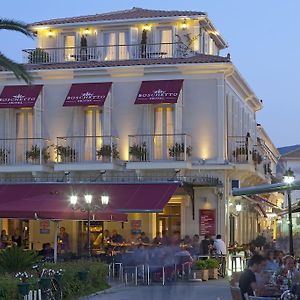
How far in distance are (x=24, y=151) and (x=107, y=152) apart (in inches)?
132

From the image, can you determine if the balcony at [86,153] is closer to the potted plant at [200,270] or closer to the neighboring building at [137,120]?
the neighboring building at [137,120]

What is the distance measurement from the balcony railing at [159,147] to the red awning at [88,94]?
73.0 inches

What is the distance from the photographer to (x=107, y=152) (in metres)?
30.8

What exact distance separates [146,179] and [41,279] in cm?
1289

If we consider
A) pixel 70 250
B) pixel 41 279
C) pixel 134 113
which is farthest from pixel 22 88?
pixel 41 279

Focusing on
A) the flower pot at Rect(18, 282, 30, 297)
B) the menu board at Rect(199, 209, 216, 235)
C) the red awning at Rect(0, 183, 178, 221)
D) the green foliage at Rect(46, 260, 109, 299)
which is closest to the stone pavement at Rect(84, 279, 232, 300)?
the green foliage at Rect(46, 260, 109, 299)

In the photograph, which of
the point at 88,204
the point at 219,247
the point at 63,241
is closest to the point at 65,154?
the point at 63,241

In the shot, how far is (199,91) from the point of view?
30875mm

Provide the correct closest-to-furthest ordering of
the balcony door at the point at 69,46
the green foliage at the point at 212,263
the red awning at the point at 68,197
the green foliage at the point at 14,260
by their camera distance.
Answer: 1. the green foliage at the point at 14,260
2. the red awning at the point at 68,197
3. the green foliage at the point at 212,263
4. the balcony door at the point at 69,46

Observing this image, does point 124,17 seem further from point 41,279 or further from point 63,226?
point 41,279

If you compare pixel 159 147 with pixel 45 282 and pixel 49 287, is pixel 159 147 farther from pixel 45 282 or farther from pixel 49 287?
pixel 45 282

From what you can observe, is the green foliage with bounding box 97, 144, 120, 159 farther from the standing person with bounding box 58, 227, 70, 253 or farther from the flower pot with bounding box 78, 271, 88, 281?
Result: the flower pot with bounding box 78, 271, 88, 281

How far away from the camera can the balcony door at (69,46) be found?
3375 cm

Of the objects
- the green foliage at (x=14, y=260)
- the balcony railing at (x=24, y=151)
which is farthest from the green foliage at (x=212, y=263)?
the balcony railing at (x=24, y=151)
